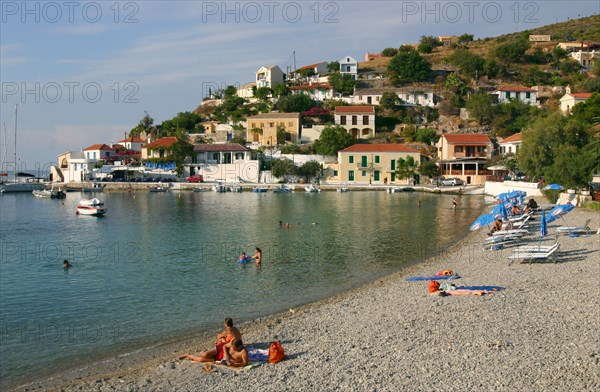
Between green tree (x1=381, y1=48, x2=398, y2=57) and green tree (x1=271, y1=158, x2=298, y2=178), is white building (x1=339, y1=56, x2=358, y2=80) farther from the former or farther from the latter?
green tree (x1=271, y1=158, x2=298, y2=178)

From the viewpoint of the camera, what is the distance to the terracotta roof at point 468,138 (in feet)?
242

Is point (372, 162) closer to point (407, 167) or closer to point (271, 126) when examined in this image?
point (407, 167)

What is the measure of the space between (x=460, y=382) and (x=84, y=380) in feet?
25.3

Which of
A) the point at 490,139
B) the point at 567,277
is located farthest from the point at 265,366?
the point at 490,139

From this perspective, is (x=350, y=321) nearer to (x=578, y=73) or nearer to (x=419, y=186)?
(x=419, y=186)

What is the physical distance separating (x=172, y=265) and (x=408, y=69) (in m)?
88.5

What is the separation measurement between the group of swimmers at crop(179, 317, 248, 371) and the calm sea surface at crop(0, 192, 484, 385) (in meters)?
3.34

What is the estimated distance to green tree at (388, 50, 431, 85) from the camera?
104500mm

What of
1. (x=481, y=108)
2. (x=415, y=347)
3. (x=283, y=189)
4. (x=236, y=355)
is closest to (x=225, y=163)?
(x=283, y=189)

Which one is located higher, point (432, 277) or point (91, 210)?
point (91, 210)

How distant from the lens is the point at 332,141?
255 feet

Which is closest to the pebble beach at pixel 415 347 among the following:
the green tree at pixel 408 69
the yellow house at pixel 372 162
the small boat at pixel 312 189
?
the small boat at pixel 312 189

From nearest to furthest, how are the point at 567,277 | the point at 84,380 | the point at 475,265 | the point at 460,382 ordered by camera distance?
1. the point at 460,382
2. the point at 84,380
3. the point at 567,277
4. the point at 475,265

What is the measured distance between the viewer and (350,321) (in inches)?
557
